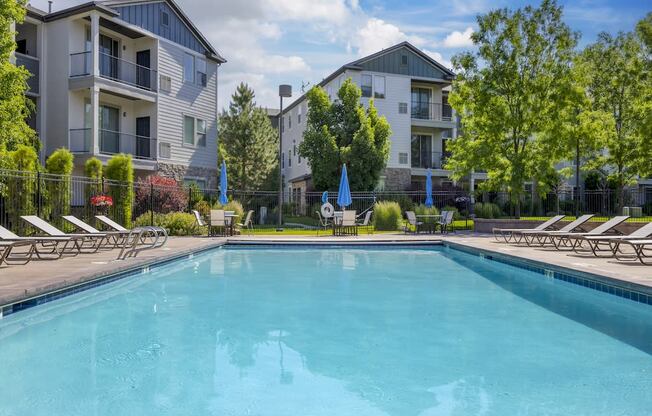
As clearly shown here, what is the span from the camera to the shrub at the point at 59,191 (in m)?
14.8

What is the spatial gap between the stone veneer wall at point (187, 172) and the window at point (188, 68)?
13.8ft

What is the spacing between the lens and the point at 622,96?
23.5 meters

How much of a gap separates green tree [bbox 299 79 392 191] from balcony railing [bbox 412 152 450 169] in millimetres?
4762

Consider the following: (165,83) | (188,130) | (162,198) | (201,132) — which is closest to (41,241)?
(162,198)

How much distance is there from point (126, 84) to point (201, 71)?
518 centimetres

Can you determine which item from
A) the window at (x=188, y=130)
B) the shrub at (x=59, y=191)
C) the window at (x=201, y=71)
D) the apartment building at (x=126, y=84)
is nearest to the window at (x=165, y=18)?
the apartment building at (x=126, y=84)

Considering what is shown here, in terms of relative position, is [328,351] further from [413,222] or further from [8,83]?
[413,222]

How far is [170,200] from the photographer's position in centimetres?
1983

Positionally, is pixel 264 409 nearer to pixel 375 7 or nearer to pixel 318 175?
pixel 375 7

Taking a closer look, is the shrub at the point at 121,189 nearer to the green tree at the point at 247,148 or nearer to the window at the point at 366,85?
the window at the point at 366,85

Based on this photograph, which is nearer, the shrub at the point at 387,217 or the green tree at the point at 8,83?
the green tree at the point at 8,83

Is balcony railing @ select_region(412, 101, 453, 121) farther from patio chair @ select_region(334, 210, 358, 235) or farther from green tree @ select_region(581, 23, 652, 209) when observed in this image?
patio chair @ select_region(334, 210, 358, 235)

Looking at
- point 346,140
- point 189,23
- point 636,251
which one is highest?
point 189,23

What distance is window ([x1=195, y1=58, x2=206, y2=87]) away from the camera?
83.3ft
